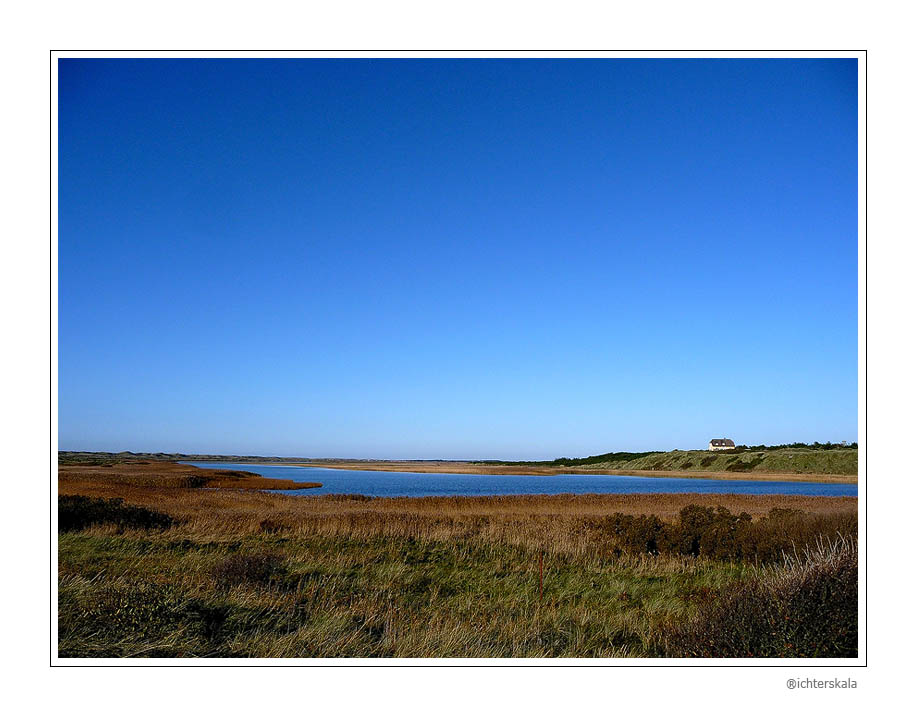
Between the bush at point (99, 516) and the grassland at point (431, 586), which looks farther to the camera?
the bush at point (99, 516)

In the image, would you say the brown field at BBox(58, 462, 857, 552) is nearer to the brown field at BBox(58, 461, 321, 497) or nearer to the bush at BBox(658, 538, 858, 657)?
the brown field at BBox(58, 461, 321, 497)

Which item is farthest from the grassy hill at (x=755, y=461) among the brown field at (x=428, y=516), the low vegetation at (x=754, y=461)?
the brown field at (x=428, y=516)

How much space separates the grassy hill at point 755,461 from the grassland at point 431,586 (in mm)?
53208

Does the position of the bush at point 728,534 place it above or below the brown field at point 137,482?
above

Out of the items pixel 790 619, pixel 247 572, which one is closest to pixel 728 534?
pixel 790 619

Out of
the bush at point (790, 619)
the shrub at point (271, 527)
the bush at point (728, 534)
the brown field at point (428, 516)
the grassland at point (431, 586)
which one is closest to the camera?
the bush at point (790, 619)

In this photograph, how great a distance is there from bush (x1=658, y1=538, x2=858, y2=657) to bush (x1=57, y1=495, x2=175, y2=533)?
1413cm

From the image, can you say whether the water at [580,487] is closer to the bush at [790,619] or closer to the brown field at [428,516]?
the brown field at [428,516]

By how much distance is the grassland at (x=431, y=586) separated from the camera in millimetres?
5863

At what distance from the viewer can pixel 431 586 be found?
9.40 metres

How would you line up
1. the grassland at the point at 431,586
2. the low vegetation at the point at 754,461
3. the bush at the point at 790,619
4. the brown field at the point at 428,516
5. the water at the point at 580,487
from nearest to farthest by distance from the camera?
the bush at the point at 790,619 → the grassland at the point at 431,586 → the brown field at the point at 428,516 → the water at the point at 580,487 → the low vegetation at the point at 754,461
